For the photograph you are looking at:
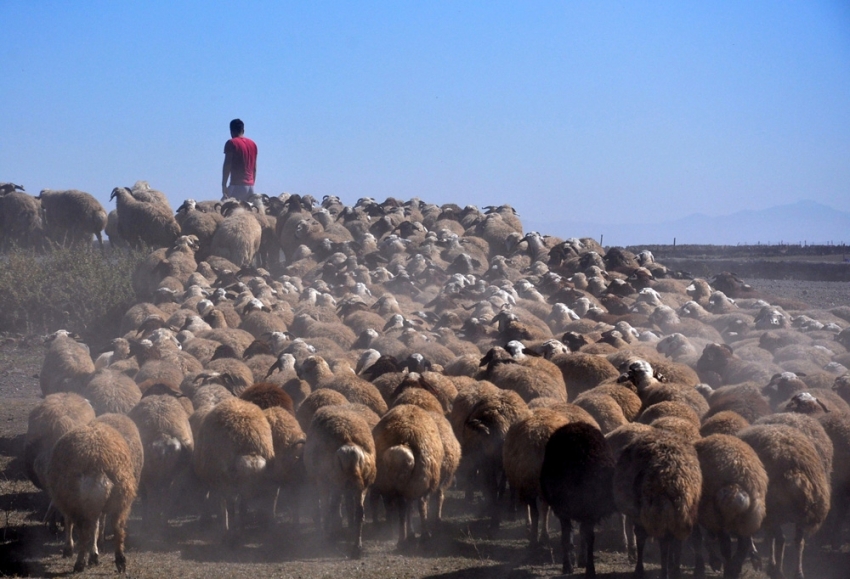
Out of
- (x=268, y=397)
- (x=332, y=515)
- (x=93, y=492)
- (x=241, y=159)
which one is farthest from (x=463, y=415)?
(x=241, y=159)

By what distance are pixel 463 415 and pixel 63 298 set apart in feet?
43.7

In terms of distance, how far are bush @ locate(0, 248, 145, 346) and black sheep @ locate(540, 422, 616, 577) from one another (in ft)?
45.3

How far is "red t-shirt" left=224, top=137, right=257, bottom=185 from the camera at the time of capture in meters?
24.8

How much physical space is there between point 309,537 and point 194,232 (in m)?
15.6

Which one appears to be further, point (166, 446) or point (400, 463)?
point (166, 446)

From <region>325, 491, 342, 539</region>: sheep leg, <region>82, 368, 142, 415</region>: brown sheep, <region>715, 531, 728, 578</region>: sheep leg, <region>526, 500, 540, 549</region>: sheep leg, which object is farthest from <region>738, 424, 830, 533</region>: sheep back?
<region>82, 368, 142, 415</region>: brown sheep

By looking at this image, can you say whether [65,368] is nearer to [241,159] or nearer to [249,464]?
[249,464]

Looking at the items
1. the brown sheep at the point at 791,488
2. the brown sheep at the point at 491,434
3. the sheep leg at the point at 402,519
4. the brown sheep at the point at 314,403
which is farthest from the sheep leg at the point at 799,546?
the brown sheep at the point at 314,403

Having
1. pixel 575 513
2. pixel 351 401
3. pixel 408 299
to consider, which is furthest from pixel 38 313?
pixel 575 513

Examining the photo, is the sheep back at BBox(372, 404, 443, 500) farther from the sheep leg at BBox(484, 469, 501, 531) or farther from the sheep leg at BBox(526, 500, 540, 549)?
the sheep leg at BBox(526, 500, 540, 549)

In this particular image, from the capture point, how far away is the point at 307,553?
8039 millimetres

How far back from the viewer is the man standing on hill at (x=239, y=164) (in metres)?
24.9

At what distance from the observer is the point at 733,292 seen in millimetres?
21094

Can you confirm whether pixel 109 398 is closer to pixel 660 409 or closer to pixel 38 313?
pixel 660 409
